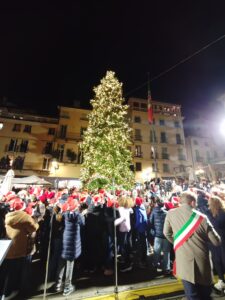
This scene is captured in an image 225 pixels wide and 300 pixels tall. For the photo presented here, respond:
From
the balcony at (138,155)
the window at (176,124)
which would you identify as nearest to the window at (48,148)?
the balcony at (138,155)

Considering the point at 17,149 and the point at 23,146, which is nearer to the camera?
the point at 17,149

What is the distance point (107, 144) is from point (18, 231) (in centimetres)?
1222

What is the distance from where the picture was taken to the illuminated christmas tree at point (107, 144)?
14.9 metres

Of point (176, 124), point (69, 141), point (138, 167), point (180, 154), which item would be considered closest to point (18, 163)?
point (69, 141)

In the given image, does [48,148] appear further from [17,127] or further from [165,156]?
[165,156]

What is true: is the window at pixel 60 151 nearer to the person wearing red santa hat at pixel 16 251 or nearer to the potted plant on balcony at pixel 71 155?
the potted plant on balcony at pixel 71 155

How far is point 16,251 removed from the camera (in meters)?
3.89

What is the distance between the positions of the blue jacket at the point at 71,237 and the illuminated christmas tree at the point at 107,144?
962 cm

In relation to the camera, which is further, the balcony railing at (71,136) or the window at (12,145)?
the balcony railing at (71,136)

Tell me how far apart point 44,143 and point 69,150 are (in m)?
4.83

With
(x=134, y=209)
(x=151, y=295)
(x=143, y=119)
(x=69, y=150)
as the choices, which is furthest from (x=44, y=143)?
(x=151, y=295)

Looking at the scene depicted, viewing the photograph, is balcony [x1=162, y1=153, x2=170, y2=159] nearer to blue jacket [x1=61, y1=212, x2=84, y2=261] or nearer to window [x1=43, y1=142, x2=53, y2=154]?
window [x1=43, y1=142, x2=53, y2=154]

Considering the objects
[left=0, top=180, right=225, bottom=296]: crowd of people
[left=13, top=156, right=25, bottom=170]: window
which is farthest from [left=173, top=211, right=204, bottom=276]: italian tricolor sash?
[left=13, top=156, right=25, bottom=170]: window

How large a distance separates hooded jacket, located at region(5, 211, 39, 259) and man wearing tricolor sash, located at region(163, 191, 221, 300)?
3259mm
